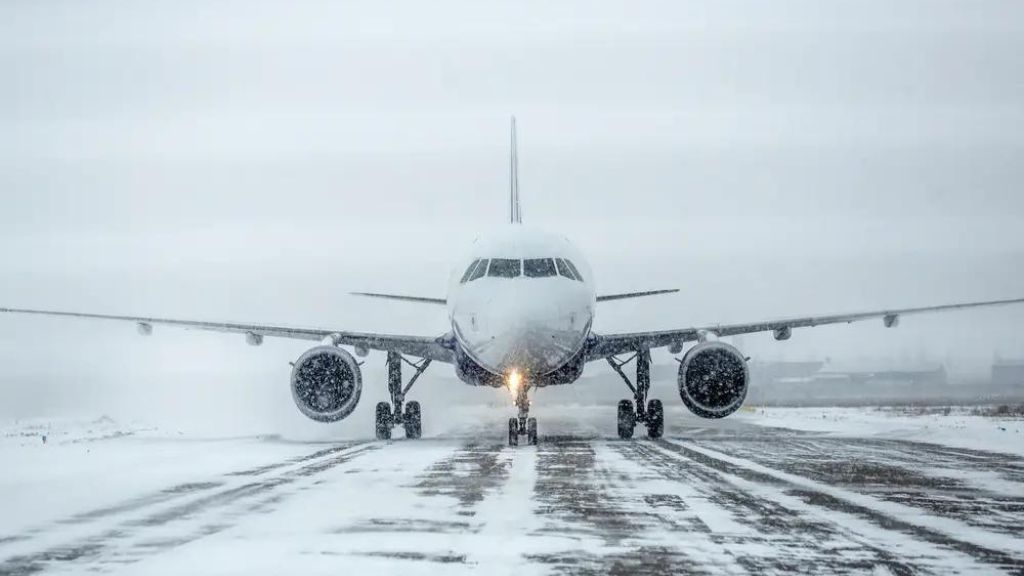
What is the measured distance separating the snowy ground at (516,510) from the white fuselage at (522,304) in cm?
183

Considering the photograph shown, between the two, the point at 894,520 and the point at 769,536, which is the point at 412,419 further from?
the point at 769,536

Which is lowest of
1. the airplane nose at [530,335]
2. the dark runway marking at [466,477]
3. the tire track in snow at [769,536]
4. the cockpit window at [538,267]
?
the tire track in snow at [769,536]

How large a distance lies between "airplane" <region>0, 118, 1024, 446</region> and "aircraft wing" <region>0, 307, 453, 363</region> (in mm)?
28

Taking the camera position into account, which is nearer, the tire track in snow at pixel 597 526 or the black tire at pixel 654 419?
the tire track in snow at pixel 597 526

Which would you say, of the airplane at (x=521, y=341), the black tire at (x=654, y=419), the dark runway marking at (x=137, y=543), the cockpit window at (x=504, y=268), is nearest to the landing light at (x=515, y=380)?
the airplane at (x=521, y=341)

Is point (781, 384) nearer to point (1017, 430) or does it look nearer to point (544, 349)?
point (1017, 430)

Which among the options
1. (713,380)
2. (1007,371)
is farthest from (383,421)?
(1007,371)

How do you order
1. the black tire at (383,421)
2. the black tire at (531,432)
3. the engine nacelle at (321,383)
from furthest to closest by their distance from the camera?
the black tire at (383,421)
the engine nacelle at (321,383)
the black tire at (531,432)

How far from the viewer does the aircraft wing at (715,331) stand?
78.4 feet

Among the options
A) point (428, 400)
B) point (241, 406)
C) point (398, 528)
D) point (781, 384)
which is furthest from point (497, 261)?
point (781, 384)

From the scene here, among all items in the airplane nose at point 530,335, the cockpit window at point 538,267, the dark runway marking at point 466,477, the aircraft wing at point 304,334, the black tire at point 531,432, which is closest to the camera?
the dark runway marking at point 466,477

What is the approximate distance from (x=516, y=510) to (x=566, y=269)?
11185 millimetres

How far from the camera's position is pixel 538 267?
→ 20.6m

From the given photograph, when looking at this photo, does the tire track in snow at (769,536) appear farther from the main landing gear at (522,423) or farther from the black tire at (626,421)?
the black tire at (626,421)
